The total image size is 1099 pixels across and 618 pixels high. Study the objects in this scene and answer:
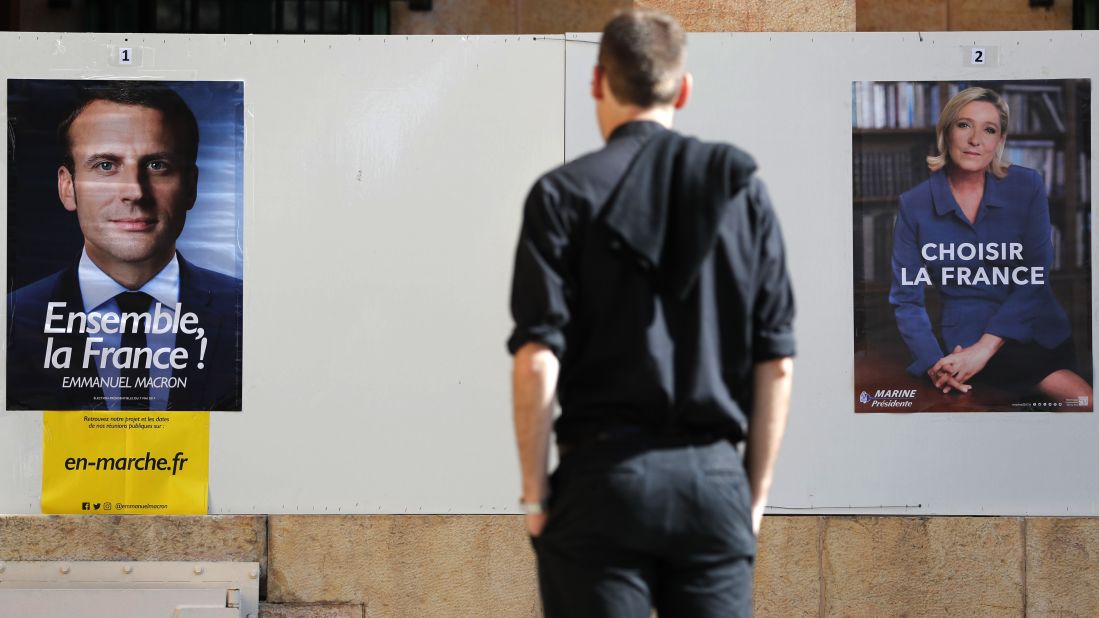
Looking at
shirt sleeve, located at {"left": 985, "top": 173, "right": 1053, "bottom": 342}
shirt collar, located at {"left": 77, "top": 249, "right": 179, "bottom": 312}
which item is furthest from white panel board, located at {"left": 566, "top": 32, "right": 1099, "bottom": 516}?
shirt collar, located at {"left": 77, "top": 249, "right": 179, "bottom": 312}

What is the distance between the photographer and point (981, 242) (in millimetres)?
5074

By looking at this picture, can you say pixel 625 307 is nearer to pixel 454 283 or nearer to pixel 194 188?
pixel 454 283

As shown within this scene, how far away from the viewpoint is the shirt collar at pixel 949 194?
507 cm

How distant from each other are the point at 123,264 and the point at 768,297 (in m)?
3.33

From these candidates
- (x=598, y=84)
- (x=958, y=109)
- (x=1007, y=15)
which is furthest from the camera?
(x=1007, y=15)

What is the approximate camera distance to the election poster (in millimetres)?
5078

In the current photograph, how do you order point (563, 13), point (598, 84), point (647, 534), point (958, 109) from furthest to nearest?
point (563, 13) < point (958, 109) < point (598, 84) < point (647, 534)

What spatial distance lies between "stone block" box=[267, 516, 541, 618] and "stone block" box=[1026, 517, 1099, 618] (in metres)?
2.08

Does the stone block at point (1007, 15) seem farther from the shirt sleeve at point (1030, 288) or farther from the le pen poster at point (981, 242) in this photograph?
the shirt sleeve at point (1030, 288)

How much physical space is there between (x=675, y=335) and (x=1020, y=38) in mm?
3292

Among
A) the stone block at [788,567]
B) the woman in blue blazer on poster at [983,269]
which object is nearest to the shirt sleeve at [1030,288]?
the woman in blue blazer on poster at [983,269]

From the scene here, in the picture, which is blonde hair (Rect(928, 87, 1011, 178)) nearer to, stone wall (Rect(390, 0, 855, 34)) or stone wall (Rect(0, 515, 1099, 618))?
stone wall (Rect(0, 515, 1099, 618))

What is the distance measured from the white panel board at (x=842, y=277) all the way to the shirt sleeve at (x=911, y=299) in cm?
20

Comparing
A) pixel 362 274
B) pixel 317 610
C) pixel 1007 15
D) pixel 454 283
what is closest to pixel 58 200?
pixel 362 274
